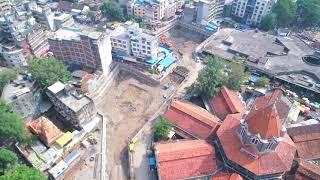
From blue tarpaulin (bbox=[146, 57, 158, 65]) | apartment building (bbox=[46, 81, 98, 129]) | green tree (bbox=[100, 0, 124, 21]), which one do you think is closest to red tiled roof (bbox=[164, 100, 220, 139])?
apartment building (bbox=[46, 81, 98, 129])

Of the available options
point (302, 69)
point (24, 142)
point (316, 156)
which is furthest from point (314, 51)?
point (24, 142)

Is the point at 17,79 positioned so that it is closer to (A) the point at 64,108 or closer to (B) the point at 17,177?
(A) the point at 64,108

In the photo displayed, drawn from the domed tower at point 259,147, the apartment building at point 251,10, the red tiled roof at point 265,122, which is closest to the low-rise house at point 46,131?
the domed tower at point 259,147

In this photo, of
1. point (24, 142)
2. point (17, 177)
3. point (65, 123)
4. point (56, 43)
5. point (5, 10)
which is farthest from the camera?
point (5, 10)

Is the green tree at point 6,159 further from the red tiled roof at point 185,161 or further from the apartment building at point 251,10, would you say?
the apartment building at point 251,10

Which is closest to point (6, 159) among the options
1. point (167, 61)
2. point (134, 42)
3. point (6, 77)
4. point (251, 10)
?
point (6, 77)
